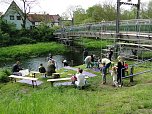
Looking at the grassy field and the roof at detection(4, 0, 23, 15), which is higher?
the roof at detection(4, 0, 23, 15)

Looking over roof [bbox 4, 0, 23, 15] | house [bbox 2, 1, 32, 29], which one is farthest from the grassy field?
house [bbox 2, 1, 32, 29]

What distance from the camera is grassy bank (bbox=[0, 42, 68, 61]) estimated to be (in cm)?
4696

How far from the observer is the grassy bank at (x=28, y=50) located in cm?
4696

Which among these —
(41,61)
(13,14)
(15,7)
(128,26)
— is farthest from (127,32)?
(13,14)

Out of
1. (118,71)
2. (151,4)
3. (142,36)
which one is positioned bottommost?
(118,71)

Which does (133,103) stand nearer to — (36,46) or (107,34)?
(107,34)

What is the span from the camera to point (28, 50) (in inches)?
1977

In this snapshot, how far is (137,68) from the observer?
75.0 feet

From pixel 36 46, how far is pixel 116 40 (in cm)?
2494

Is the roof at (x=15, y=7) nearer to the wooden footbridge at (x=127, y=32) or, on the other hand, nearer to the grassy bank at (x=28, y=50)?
the grassy bank at (x=28, y=50)

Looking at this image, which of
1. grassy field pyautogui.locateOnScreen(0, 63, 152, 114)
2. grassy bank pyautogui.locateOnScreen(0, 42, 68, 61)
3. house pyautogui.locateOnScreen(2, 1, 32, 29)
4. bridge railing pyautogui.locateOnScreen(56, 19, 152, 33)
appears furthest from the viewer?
house pyautogui.locateOnScreen(2, 1, 32, 29)

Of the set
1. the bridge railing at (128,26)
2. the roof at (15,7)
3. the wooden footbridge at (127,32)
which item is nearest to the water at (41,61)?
the wooden footbridge at (127,32)

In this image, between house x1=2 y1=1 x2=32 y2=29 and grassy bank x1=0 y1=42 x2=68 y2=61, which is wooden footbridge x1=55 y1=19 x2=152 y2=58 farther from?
house x1=2 y1=1 x2=32 y2=29

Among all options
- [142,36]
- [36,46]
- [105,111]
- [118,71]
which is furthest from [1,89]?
[36,46]
